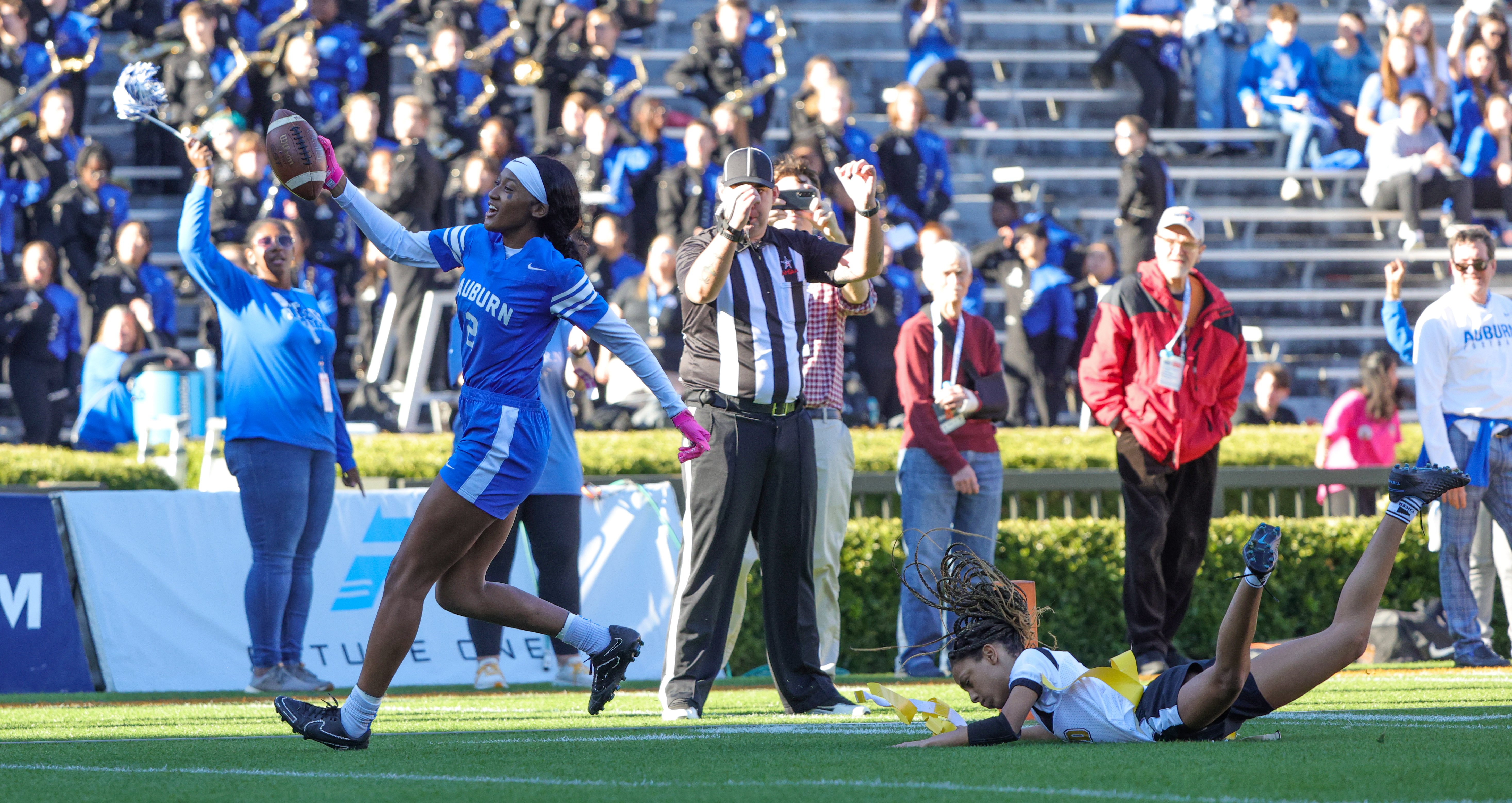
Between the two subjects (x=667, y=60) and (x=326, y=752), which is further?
(x=667, y=60)

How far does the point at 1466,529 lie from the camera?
925 cm

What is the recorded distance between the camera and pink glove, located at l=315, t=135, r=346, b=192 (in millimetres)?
5668

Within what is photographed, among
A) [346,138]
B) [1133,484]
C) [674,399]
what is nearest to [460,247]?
[674,399]

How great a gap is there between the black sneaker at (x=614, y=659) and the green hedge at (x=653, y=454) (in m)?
4.68

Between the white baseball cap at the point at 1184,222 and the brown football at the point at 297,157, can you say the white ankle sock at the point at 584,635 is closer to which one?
the brown football at the point at 297,157

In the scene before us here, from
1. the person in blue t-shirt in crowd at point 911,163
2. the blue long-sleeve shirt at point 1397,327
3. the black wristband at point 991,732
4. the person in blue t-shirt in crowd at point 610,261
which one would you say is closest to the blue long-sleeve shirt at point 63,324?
the person in blue t-shirt in crowd at point 610,261

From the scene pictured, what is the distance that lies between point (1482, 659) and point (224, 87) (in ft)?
35.9

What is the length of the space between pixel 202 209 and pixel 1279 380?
9367mm

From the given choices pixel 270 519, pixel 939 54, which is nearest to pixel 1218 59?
pixel 939 54

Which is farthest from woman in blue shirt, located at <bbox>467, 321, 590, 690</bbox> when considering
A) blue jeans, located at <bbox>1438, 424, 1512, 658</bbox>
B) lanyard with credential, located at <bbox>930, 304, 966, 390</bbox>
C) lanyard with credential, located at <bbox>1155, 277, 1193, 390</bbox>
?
blue jeans, located at <bbox>1438, 424, 1512, 658</bbox>

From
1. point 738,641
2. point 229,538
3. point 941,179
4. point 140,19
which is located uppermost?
point 140,19

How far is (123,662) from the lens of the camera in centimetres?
905

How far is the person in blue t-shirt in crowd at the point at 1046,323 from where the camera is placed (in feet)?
49.5

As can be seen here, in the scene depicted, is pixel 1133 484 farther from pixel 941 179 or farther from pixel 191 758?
pixel 941 179
